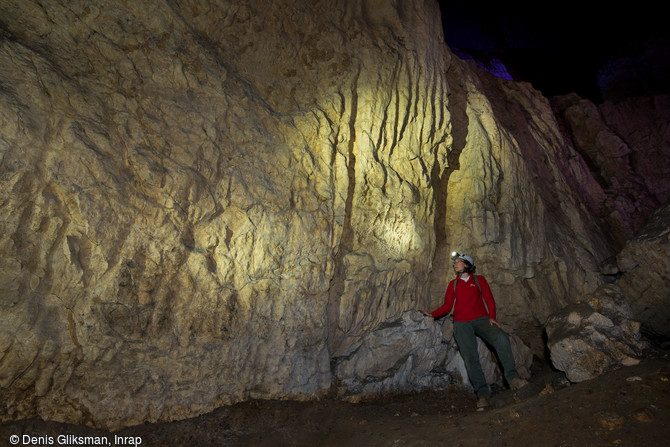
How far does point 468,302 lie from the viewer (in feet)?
20.2

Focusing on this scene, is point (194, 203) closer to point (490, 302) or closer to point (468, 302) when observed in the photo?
point (468, 302)

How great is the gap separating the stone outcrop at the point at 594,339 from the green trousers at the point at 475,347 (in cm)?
63

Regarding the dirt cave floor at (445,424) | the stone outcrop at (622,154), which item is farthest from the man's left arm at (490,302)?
the stone outcrop at (622,154)

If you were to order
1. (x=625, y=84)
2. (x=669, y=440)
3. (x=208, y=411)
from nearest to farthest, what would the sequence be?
(x=669, y=440) → (x=208, y=411) → (x=625, y=84)

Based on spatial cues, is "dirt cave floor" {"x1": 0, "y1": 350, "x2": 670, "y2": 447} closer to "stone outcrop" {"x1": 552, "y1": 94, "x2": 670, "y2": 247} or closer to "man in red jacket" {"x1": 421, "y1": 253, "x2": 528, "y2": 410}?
"man in red jacket" {"x1": 421, "y1": 253, "x2": 528, "y2": 410}

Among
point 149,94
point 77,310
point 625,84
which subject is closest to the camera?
point 77,310

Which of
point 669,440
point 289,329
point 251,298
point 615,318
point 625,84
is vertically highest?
point 625,84

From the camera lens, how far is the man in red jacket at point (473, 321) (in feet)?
19.0

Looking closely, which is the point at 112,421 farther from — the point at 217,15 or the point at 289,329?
the point at 217,15

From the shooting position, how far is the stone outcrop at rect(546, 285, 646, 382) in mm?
5039

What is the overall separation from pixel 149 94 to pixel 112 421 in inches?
146

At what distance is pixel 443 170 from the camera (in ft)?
24.7

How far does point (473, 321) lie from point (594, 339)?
1.66 meters

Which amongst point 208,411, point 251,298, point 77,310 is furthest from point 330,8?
point 208,411
